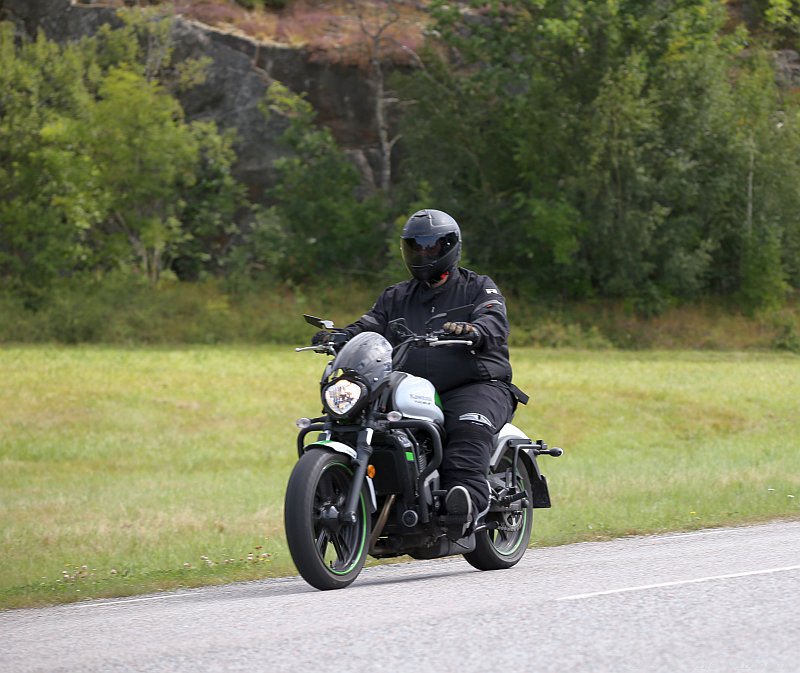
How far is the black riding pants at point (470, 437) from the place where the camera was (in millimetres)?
9742

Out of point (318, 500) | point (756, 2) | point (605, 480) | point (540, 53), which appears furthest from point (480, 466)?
point (756, 2)

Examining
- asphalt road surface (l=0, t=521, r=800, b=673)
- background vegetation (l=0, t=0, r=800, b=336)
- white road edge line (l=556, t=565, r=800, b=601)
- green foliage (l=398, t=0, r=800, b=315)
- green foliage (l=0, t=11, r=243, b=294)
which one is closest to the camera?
asphalt road surface (l=0, t=521, r=800, b=673)

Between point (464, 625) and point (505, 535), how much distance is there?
11.9 feet

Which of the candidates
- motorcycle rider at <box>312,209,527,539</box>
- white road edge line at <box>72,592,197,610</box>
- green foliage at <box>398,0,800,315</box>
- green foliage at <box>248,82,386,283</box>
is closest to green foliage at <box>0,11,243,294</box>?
green foliage at <box>248,82,386,283</box>

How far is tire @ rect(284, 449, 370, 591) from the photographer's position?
8.73 m

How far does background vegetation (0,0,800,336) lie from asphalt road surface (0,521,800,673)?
1744 inches

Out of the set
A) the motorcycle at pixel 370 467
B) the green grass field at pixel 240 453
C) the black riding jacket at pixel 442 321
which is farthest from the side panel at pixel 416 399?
the green grass field at pixel 240 453

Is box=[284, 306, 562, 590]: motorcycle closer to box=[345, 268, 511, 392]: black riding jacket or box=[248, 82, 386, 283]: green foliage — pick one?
box=[345, 268, 511, 392]: black riding jacket

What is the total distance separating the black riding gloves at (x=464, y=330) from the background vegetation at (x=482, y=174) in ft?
143

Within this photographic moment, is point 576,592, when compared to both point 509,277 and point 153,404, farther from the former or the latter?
point 509,277

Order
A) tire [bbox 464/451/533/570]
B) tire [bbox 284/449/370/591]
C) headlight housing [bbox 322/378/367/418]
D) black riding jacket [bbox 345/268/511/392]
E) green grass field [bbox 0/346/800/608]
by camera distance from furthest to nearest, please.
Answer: green grass field [bbox 0/346/800/608], tire [bbox 464/451/533/570], black riding jacket [bbox 345/268/511/392], headlight housing [bbox 322/378/367/418], tire [bbox 284/449/370/591]

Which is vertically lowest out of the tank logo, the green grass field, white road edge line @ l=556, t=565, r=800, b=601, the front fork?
the green grass field

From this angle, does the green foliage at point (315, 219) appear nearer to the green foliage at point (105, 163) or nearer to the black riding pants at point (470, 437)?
the green foliage at point (105, 163)

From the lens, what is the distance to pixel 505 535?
10766 millimetres
